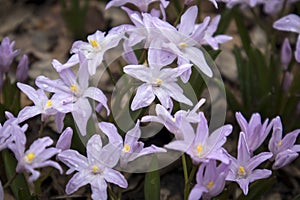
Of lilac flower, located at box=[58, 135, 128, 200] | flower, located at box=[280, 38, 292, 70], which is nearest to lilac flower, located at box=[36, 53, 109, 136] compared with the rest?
lilac flower, located at box=[58, 135, 128, 200]

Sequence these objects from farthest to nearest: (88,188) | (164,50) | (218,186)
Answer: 1. (88,188)
2. (164,50)
3. (218,186)

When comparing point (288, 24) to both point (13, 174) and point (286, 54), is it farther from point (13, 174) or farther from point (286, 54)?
point (13, 174)

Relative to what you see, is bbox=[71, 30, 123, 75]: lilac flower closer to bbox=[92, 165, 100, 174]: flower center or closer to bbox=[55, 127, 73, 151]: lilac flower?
bbox=[55, 127, 73, 151]: lilac flower

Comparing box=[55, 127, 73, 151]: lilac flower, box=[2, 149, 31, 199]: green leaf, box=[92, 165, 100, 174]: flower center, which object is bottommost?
box=[2, 149, 31, 199]: green leaf

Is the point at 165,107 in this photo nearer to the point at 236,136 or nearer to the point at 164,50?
the point at 164,50

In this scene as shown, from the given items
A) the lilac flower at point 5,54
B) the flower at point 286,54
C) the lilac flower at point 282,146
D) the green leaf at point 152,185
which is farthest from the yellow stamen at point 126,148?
the flower at point 286,54

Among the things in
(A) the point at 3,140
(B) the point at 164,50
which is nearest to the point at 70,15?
(B) the point at 164,50
